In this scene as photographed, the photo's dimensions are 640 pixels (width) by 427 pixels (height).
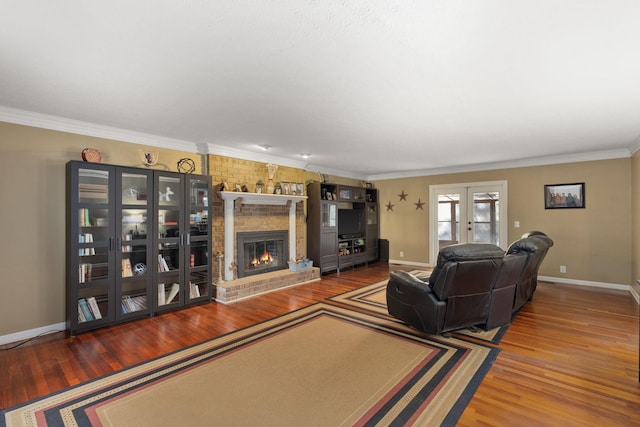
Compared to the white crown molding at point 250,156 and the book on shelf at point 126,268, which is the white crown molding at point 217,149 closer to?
the white crown molding at point 250,156

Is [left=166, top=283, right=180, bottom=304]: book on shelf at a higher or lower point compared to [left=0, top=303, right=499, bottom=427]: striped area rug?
higher

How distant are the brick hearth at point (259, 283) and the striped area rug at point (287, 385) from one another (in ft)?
4.49

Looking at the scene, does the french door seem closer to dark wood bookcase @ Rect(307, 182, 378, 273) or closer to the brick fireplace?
dark wood bookcase @ Rect(307, 182, 378, 273)

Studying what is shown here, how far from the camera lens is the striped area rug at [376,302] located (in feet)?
11.0

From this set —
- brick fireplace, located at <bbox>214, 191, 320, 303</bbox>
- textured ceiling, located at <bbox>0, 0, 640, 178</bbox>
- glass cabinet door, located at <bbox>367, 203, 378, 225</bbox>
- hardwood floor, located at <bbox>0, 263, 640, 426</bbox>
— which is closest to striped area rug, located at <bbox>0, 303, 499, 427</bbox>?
hardwood floor, located at <bbox>0, 263, 640, 426</bbox>

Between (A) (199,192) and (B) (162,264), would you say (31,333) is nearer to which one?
(B) (162,264)

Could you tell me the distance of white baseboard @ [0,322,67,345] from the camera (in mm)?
3248

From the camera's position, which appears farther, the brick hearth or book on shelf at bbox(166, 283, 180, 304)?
the brick hearth

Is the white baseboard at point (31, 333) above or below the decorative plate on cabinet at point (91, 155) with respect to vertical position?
below

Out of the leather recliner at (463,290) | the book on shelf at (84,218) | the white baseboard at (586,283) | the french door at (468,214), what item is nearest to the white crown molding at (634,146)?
the french door at (468,214)

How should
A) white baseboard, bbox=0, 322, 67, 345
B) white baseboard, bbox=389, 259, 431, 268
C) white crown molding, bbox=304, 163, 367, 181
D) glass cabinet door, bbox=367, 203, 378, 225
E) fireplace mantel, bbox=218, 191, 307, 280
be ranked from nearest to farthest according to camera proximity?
white baseboard, bbox=0, 322, 67, 345
fireplace mantel, bbox=218, 191, 307, 280
white crown molding, bbox=304, 163, 367, 181
white baseboard, bbox=389, 259, 431, 268
glass cabinet door, bbox=367, 203, 378, 225

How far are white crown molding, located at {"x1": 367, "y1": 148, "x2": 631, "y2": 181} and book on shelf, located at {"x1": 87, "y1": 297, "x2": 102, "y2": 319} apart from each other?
681cm

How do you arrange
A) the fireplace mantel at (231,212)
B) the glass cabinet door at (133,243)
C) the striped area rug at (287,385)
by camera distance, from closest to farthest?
the striped area rug at (287,385), the glass cabinet door at (133,243), the fireplace mantel at (231,212)

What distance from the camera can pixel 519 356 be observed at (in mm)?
2861
